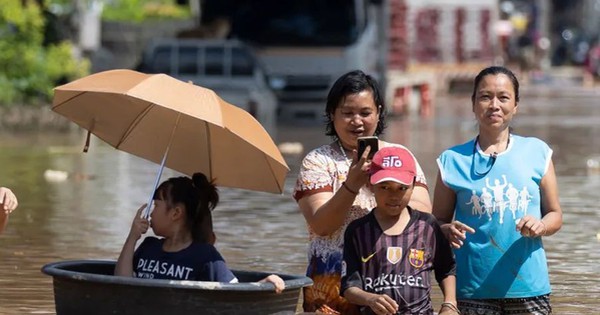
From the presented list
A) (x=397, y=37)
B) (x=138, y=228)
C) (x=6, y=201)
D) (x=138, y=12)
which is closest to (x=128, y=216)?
(x=6, y=201)

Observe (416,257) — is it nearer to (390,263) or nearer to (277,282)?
(390,263)

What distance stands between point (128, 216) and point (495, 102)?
7.81 meters

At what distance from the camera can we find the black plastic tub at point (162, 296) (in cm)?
609

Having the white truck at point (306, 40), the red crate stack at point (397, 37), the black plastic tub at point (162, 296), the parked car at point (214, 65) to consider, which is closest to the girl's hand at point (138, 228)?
the black plastic tub at point (162, 296)

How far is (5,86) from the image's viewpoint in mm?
26453

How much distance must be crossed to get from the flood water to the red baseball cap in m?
3.25

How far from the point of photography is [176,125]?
7.01 meters

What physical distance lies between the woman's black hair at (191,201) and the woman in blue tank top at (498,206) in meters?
0.94

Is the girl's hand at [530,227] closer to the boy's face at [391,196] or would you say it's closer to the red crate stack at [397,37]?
the boy's face at [391,196]

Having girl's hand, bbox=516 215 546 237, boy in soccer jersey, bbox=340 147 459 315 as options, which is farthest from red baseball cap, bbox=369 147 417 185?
girl's hand, bbox=516 215 546 237

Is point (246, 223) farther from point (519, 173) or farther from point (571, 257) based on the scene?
point (519, 173)

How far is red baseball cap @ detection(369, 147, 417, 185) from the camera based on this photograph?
595 centimetres

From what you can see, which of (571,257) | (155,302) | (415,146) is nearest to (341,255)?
(155,302)

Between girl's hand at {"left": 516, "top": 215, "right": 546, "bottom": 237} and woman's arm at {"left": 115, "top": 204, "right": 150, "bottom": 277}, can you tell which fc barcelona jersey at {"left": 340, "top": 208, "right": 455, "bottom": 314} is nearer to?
girl's hand at {"left": 516, "top": 215, "right": 546, "bottom": 237}
